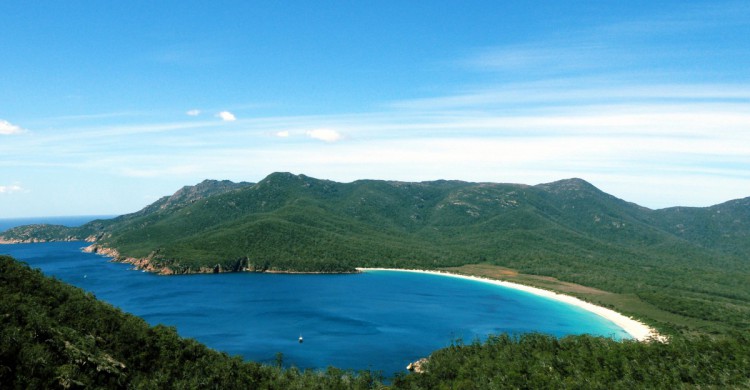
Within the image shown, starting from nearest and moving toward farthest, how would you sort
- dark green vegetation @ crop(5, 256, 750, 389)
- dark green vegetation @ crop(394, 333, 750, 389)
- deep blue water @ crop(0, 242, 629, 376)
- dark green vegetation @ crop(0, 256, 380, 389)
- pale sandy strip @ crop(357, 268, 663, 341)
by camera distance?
1. dark green vegetation @ crop(0, 256, 380, 389)
2. dark green vegetation @ crop(5, 256, 750, 389)
3. dark green vegetation @ crop(394, 333, 750, 389)
4. deep blue water @ crop(0, 242, 629, 376)
5. pale sandy strip @ crop(357, 268, 663, 341)

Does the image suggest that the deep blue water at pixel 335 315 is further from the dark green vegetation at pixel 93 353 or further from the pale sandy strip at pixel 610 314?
the dark green vegetation at pixel 93 353

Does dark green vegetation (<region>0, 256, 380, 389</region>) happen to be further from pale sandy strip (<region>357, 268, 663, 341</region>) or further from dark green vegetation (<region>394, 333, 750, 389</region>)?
pale sandy strip (<region>357, 268, 663, 341</region>)

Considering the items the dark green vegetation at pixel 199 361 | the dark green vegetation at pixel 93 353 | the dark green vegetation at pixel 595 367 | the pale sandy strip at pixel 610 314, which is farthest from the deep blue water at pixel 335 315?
the dark green vegetation at pixel 93 353

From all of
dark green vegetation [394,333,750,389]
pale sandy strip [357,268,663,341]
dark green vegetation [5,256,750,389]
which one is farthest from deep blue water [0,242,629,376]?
dark green vegetation [5,256,750,389]

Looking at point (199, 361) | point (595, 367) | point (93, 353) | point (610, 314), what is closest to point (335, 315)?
point (199, 361)

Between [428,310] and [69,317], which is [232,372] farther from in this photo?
[428,310]
